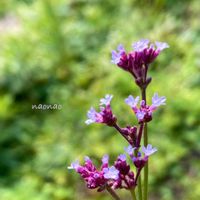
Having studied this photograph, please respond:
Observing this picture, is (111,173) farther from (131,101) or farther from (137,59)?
(137,59)

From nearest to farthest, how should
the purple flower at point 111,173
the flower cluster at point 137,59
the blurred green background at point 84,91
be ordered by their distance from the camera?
the purple flower at point 111,173 < the flower cluster at point 137,59 < the blurred green background at point 84,91

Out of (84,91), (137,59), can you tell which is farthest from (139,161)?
(84,91)

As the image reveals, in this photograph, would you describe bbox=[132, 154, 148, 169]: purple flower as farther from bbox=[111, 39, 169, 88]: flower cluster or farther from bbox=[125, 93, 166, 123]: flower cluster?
bbox=[111, 39, 169, 88]: flower cluster

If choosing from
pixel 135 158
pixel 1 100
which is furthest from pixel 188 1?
pixel 135 158

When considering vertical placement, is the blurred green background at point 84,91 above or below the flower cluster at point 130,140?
above

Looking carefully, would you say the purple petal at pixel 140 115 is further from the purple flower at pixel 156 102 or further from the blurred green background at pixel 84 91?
the blurred green background at pixel 84 91

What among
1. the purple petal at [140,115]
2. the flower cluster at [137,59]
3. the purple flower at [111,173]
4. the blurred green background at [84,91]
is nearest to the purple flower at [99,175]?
the purple flower at [111,173]

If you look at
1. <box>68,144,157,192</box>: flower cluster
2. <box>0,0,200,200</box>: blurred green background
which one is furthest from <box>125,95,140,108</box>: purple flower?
<box>0,0,200,200</box>: blurred green background
